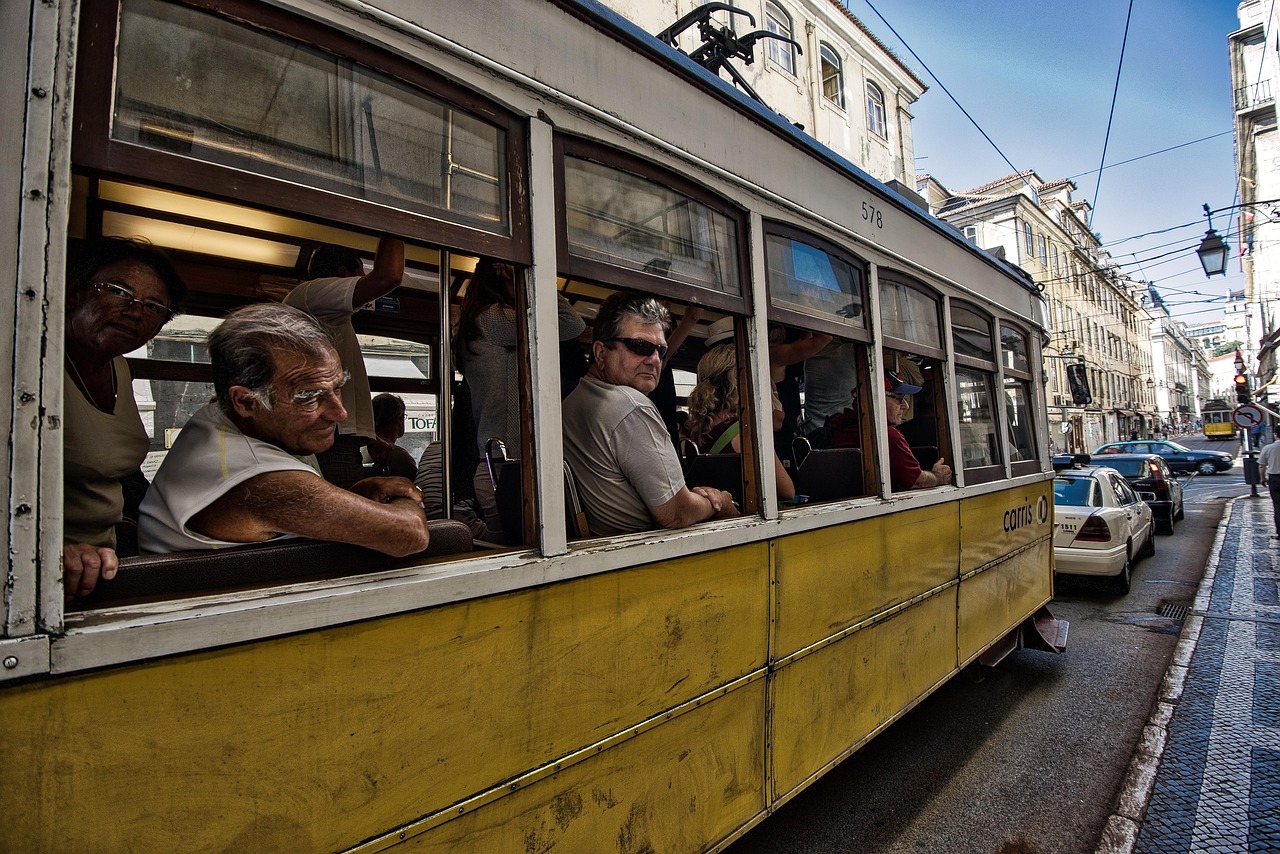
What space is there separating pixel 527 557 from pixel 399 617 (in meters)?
0.35

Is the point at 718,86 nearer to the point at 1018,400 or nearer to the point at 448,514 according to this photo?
the point at 448,514

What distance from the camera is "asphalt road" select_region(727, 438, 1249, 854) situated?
9.64 feet

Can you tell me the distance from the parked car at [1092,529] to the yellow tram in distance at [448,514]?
529cm

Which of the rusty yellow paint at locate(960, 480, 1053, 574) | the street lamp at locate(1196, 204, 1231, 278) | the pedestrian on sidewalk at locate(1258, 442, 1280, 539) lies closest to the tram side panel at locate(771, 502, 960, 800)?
the rusty yellow paint at locate(960, 480, 1053, 574)

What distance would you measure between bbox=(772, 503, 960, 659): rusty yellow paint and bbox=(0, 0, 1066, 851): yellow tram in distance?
0.02m

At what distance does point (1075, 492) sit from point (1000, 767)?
539cm

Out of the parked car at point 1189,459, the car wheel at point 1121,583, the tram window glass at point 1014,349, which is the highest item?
the tram window glass at point 1014,349

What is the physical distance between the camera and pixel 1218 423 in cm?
5303

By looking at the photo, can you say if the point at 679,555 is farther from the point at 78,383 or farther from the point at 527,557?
the point at 78,383

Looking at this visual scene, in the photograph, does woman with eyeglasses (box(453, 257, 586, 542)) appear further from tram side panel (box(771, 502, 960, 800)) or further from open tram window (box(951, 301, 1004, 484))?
open tram window (box(951, 301, 1004, 484))

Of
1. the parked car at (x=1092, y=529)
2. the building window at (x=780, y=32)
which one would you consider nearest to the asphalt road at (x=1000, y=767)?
the parked car at (x=1092, y=529)

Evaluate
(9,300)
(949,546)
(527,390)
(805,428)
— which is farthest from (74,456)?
(949,546)

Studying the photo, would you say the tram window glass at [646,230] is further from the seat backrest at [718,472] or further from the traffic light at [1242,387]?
the traffic light at [1242,387]

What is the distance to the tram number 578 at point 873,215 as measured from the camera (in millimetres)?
3100
